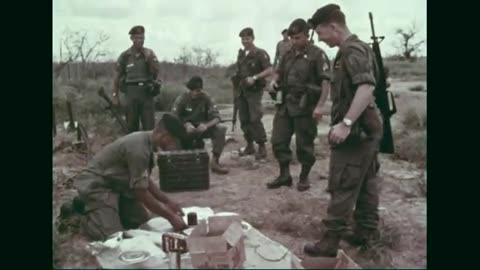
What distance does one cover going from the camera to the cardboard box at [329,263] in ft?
9.71

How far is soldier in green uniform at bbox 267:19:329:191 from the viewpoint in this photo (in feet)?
14.5

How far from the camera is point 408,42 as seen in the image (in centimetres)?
365

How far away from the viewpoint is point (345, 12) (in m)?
3.41

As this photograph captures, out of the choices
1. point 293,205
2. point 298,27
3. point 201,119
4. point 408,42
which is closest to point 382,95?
point 408,42

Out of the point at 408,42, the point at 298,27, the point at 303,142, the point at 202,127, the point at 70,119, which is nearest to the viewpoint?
the point at 408,42

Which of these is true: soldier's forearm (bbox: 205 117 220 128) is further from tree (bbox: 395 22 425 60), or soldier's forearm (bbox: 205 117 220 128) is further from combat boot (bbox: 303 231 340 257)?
combat boot (bbox: 303 231 340 257)

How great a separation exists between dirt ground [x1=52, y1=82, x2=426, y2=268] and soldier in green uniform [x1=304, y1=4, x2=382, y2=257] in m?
0.33

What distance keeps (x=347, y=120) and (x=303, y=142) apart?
1686mm

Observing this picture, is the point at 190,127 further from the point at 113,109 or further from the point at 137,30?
the point at 137,30

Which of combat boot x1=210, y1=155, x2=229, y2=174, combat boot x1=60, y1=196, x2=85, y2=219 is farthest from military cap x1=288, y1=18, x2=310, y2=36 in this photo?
combat boot x1=60, y1=196, x2=85, y2=219

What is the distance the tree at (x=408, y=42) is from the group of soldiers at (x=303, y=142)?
392mm

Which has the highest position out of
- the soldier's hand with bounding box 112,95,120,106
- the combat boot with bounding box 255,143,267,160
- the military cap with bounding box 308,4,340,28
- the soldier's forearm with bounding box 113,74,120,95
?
the military cap with bounding box 308,4,340,28
